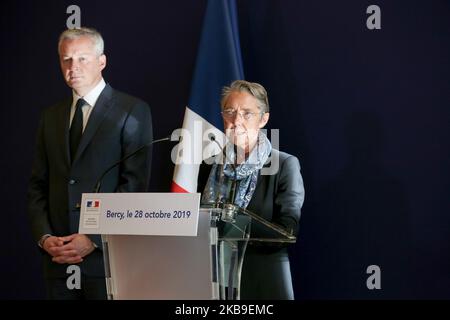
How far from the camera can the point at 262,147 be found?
3.80 m

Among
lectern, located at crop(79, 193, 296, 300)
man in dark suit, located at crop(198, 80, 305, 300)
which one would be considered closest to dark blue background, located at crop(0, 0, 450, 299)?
man in dark suit, located at crop(198, 80, 305, 300)

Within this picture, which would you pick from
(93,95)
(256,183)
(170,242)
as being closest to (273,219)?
(256,183)

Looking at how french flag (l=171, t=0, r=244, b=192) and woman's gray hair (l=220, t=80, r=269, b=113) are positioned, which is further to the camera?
french flag (l=171, t=0, r=244, b=192)

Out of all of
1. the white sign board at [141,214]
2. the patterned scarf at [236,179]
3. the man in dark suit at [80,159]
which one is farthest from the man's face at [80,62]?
the white sign board at [141,214]

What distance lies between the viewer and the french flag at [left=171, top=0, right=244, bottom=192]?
4320mm

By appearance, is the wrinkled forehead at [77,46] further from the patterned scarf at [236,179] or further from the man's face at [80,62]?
the patterned scarf at [236,179]

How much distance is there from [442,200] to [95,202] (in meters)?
2.16

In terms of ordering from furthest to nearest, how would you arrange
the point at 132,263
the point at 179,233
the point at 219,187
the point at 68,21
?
the point at 68,21, the point at 219,187, the point at 132,263, the point at 179,233

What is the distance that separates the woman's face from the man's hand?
928mm

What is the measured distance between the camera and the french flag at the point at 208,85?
4.32 metres

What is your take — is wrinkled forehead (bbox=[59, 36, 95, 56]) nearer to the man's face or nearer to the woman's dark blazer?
the man's face
